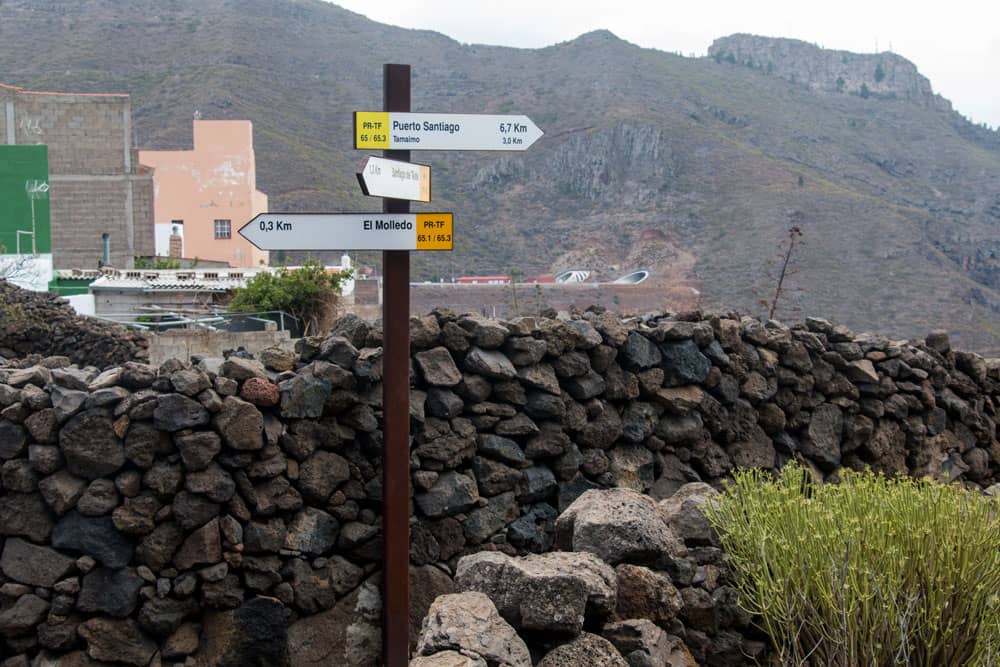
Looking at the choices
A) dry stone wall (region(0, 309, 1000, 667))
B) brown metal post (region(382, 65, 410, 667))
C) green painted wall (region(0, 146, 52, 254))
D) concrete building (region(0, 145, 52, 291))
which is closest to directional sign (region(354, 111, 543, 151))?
brown metal post (region(382, 65, 410, 667))

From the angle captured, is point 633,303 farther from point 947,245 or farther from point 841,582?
point 841,582

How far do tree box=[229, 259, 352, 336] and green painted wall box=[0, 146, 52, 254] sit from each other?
7.96 m

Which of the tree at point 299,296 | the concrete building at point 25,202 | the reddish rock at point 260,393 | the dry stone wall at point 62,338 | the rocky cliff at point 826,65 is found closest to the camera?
the reddish rock at point 260,393

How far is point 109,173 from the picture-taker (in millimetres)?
30250

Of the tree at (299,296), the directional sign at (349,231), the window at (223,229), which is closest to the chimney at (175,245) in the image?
the window at (223,229)

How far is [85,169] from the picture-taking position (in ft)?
99.5

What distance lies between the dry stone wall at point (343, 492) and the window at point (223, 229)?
3069cm

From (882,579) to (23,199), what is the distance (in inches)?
989

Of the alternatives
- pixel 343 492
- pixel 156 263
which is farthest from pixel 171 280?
A: pixel 343 492

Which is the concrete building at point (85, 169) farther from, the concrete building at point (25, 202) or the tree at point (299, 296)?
the tree at point (299, 296)

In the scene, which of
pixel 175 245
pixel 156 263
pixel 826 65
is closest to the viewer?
pixel 156 263

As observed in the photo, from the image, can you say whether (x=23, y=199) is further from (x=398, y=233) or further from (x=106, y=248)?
(x=398, y=233)

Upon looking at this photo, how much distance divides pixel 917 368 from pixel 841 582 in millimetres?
5521

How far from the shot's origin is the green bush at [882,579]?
4230 mm
